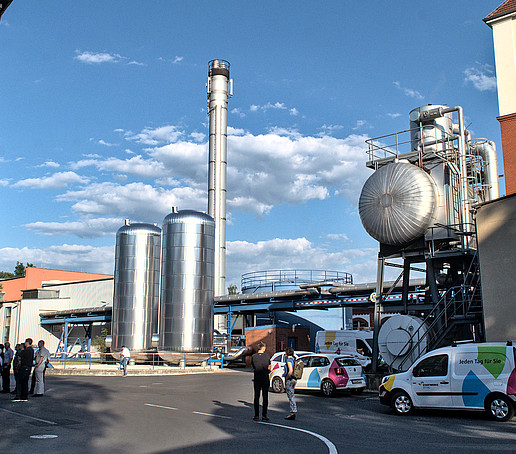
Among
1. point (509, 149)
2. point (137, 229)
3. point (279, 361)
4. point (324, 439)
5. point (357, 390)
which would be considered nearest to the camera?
point (324, 439)

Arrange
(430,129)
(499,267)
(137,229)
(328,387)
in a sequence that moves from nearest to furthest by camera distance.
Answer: (499,267)
(328,387)
(430,129)
(137,229)

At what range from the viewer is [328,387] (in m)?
17.7

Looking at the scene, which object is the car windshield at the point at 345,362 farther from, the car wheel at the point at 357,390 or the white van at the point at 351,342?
the white van at the point at 351,342

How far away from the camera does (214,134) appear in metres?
50.6

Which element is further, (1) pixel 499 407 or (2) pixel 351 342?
(2) pixel 351 342

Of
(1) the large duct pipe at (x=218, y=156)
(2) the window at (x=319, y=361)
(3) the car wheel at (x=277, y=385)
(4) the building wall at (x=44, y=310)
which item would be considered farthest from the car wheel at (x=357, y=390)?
(4) the building wall at (x=44, y=310)

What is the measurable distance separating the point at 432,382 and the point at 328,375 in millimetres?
5458

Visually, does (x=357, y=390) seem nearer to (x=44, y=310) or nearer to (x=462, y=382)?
(x=462, y=382)

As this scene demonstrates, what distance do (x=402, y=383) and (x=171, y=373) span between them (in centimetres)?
1801

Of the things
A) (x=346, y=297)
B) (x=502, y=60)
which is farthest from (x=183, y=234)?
(x=502, y=60)

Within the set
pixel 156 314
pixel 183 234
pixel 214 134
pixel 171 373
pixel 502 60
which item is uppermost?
pixel 214 134

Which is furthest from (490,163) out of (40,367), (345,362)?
(40,367)

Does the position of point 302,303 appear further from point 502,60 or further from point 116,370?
point 502,60

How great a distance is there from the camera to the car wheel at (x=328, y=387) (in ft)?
57.8
